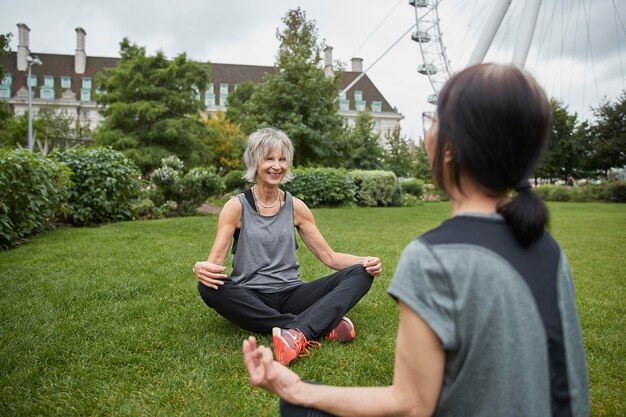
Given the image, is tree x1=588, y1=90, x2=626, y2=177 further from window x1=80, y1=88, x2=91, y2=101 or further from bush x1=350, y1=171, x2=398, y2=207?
window x1=80, y1=88, x2=91, y2=101

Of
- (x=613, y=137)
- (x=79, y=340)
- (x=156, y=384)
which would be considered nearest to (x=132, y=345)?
(x=79, y=340)

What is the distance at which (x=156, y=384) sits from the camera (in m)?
2.57

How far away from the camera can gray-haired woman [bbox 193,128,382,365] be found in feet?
10.1

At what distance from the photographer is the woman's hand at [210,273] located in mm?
2887

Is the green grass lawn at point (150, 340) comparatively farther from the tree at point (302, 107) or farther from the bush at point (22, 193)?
the tree at point (302, 107)

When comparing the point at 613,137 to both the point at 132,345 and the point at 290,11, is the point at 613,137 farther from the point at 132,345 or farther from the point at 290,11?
the point at 132,345

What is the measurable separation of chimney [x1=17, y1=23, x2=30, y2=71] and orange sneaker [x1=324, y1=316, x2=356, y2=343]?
63.0 meters

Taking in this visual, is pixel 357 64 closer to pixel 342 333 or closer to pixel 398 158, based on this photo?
pixel 398 158

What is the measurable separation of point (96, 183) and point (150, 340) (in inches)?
287

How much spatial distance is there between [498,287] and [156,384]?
2.16 meters

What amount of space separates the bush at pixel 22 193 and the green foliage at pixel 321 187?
947 centimetres

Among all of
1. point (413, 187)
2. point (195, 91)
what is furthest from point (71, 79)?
point (413, 187)

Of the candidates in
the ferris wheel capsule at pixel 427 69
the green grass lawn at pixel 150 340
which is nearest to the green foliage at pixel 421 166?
the ferris wheel capsule at pixel 427 69

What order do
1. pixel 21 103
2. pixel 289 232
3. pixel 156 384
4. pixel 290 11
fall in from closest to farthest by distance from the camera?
pixel 156 384
pixel 289 232
pixel 290 11
pixel 21 103
